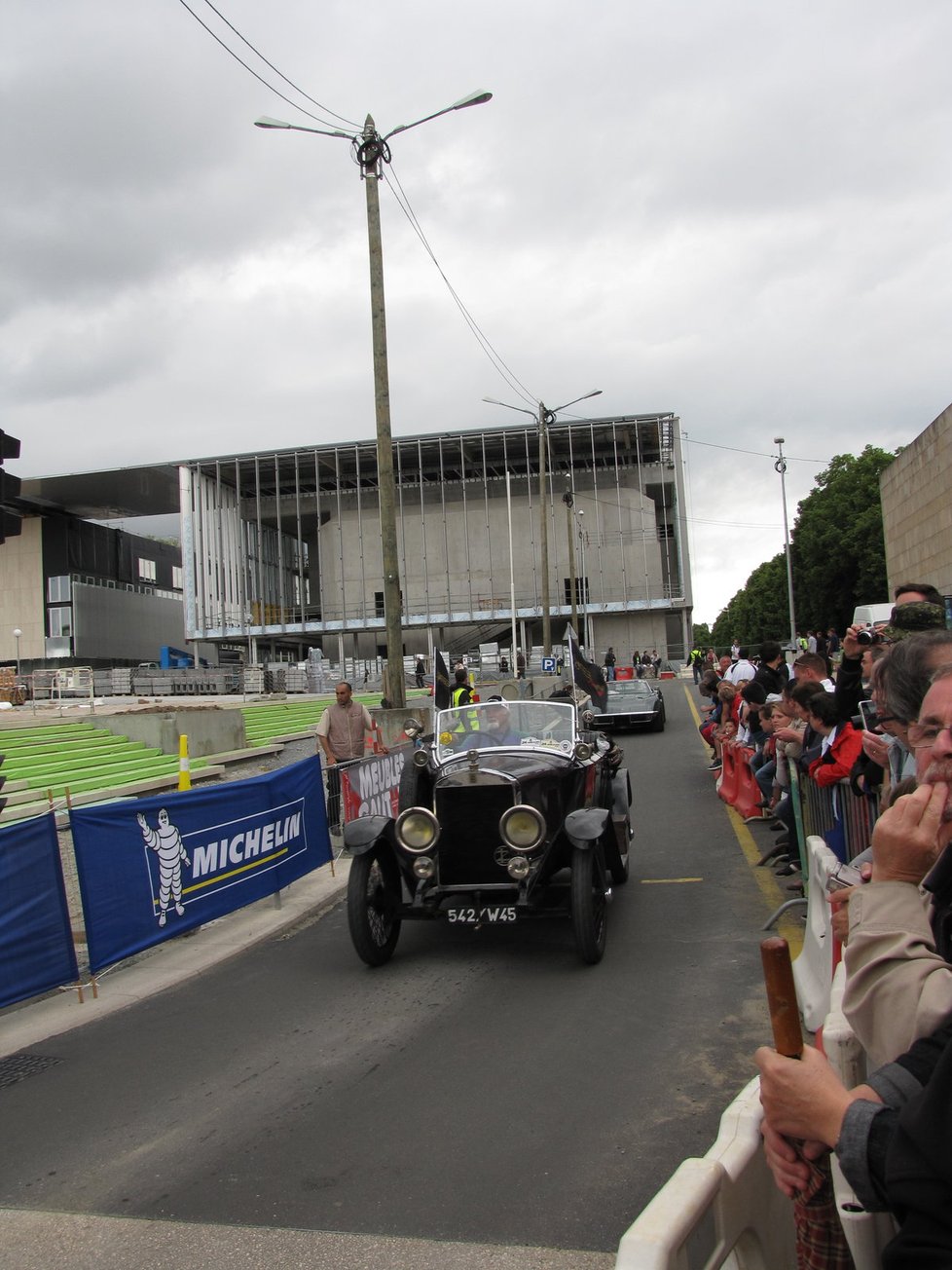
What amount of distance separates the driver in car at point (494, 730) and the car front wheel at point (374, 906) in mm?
1189

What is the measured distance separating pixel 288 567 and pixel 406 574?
42.9 feet

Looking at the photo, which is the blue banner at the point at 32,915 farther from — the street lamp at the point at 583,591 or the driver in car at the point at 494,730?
the street lamp at the point at 583,591

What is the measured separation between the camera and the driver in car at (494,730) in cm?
745

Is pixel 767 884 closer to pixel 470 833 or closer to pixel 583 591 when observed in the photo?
pixel 470 833

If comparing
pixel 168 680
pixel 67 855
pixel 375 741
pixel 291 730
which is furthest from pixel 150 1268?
pixel 168 680

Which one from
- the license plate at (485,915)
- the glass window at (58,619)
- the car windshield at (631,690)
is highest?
the glass window at (58,619)

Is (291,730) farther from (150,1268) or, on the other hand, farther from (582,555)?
(582,555)

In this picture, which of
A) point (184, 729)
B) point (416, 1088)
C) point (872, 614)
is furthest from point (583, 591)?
point (416, 1088)

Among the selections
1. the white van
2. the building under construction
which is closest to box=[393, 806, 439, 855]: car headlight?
the white van

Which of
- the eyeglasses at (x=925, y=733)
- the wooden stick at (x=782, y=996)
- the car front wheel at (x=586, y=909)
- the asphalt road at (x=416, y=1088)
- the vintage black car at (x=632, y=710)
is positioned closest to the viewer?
the wooden stick at (x=782, y=996)

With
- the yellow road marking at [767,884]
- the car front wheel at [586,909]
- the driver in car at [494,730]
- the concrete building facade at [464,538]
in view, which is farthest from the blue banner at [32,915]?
the concrete building facade at [464,538]

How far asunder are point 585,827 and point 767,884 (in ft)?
8.26

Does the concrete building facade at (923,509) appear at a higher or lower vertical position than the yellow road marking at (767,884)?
higher

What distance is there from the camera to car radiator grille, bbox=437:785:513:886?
21.2 feet
